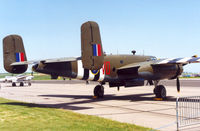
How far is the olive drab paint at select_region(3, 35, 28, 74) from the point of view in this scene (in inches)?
690

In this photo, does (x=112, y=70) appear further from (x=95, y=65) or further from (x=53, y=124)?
(x=53, y=124)

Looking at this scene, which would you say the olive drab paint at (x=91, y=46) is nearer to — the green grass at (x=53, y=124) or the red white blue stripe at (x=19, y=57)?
the green grass at (x=53, y=124)

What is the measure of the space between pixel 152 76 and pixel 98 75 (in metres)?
4.40

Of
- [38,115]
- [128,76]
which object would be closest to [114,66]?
[128,76]

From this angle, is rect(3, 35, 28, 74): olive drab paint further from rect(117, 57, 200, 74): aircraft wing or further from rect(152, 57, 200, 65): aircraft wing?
rect(152, 57, 200, 65): aircraft wing

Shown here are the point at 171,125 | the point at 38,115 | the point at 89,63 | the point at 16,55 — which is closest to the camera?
the point at 171,125

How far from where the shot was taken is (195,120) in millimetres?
10398

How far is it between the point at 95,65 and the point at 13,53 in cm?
771

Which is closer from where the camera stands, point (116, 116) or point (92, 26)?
point (116, 116)

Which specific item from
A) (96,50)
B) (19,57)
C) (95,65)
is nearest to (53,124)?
(95,65)

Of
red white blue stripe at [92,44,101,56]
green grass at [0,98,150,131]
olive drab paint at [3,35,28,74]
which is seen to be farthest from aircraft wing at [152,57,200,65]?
olive drab paint at [3,35,28,74]

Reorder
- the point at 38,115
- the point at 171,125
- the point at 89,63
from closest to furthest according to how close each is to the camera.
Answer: the point at 171,125, the point at 38,115, the point at 89,63

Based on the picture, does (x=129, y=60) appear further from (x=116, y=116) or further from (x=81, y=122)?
(x=81, y=122)

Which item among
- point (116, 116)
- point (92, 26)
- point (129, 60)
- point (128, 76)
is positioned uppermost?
point (92, 26)
